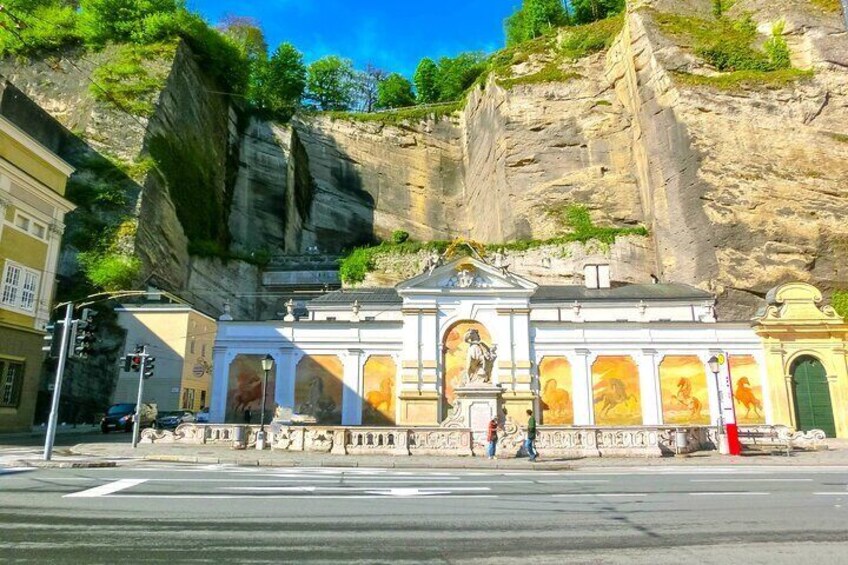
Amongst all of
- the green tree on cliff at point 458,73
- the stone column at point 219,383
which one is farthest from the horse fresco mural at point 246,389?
the green tree on cliff at point 458,73

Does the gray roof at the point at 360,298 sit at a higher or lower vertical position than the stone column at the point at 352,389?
higher

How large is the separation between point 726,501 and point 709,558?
4.24 metres

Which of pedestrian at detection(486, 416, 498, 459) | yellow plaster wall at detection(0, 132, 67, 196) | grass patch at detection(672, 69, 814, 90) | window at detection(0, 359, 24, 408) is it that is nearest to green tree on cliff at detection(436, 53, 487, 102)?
grass patch at detection(672, 69, 814, 90)

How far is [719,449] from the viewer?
21031 millimetres

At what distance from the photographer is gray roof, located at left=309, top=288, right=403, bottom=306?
3853 centimetres

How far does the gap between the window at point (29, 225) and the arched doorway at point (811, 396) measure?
3997 centimetres

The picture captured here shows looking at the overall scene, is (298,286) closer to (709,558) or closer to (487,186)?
(487,186)

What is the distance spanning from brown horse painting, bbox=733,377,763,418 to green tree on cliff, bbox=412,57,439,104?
57.8m

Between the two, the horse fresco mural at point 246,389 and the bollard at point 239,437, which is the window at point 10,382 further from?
the bollard at point 239,437

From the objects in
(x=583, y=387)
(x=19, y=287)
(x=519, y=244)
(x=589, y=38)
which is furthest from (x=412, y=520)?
(x=589, y=38)

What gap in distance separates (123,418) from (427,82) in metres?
62.0

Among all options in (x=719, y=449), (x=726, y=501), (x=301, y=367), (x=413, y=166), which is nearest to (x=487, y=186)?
(x=413, y=166)

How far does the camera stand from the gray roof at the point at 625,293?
122 ft

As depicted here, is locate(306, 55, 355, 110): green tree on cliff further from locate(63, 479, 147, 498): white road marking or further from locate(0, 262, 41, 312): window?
locate(63, 479, 147, 498): white road marking
